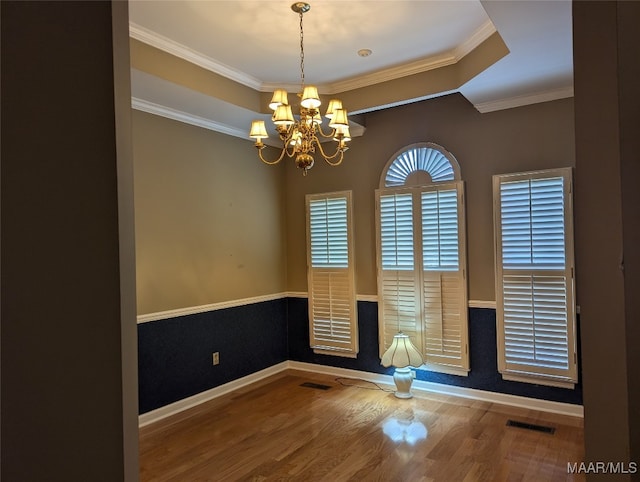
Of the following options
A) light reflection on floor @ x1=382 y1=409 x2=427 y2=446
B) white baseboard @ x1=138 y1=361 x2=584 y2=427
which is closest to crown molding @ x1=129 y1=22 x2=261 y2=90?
white baseboard @ x1=138 y1=361 x2=584 y2=427

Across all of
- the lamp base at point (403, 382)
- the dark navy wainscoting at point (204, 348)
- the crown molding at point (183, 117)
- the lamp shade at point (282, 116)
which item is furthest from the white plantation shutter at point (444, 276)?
the crown molding at point (183, 117)

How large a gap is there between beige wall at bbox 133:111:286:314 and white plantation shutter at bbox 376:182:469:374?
52.9 inches

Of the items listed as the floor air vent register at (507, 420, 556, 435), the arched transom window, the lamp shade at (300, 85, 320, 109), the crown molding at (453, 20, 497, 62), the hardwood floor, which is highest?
the crown molding at (453, 20, 497, 62)

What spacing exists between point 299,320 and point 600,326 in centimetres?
435

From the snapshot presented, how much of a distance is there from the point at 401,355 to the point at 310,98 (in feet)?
8.39

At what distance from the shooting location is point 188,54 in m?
3.27

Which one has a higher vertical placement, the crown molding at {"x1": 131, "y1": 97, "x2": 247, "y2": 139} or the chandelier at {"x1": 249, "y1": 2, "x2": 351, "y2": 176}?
the crown molding at {"x1": 131, "y1": 97, "x2": 247, "y2": 139}

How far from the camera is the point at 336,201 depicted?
4727mm

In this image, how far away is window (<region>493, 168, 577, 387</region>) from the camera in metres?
3.47

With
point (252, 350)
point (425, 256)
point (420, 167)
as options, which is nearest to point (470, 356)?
point (425, 256)

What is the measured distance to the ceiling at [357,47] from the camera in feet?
8.71

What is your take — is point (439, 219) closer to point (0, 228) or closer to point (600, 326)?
point (600, 326)

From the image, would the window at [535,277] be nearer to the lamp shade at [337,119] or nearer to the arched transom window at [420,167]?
the arched transom window at [420,167]

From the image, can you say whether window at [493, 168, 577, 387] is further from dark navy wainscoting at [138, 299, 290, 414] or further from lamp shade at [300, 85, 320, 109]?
dark navy wainscoting at [138, 299, 290, 414]
